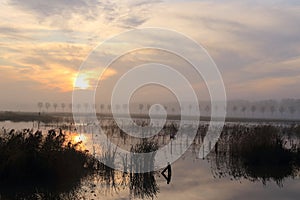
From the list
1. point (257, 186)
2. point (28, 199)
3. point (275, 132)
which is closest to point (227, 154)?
point (275, 132)

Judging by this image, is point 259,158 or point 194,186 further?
point 259,158

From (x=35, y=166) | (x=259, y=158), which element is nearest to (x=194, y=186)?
(x=35, y=166)

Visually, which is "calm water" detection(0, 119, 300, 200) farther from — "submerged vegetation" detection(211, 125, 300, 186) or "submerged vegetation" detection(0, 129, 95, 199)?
"submerged vegetation" detection(0, 129, 95, 199)

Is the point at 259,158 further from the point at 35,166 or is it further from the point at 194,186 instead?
the point at 35,166

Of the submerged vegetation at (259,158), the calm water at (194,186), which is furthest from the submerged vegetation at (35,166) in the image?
the submerged vegetation at (259,158)

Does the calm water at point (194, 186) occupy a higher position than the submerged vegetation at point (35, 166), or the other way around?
the submerged vegetation at point (35, 166)

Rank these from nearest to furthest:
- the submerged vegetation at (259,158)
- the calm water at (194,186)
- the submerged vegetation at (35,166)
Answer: the calm water at (194,186)
the submerged vegetation at (35,166)
the submerged vegetation at (259,158)

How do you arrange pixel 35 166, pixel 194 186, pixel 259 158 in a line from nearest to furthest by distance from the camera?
pixel 35 166, pixel 194 186, pixel 259 158

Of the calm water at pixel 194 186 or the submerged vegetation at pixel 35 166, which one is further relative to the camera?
the submerged vegetation at pixel 35 166

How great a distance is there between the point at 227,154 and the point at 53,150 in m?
11.1

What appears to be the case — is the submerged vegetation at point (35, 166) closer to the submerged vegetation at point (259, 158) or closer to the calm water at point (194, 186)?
the calm water at point (194, 186)

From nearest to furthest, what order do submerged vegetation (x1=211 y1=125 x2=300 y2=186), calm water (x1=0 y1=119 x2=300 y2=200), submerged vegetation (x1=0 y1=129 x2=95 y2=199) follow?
calm water (x1=0 y1=119 x2=300 y2=200), submerged vegetation (x1=0 y1=129 x2=95 y2=199), submerged vegetation (x1=211 y1=125 x2=300 y2=186)

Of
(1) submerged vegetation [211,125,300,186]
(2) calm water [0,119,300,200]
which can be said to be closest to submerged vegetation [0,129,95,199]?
(2) calm water [0,119,300,200]

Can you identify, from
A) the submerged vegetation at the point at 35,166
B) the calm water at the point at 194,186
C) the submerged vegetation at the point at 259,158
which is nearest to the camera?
the calm water at the point at 194,186
